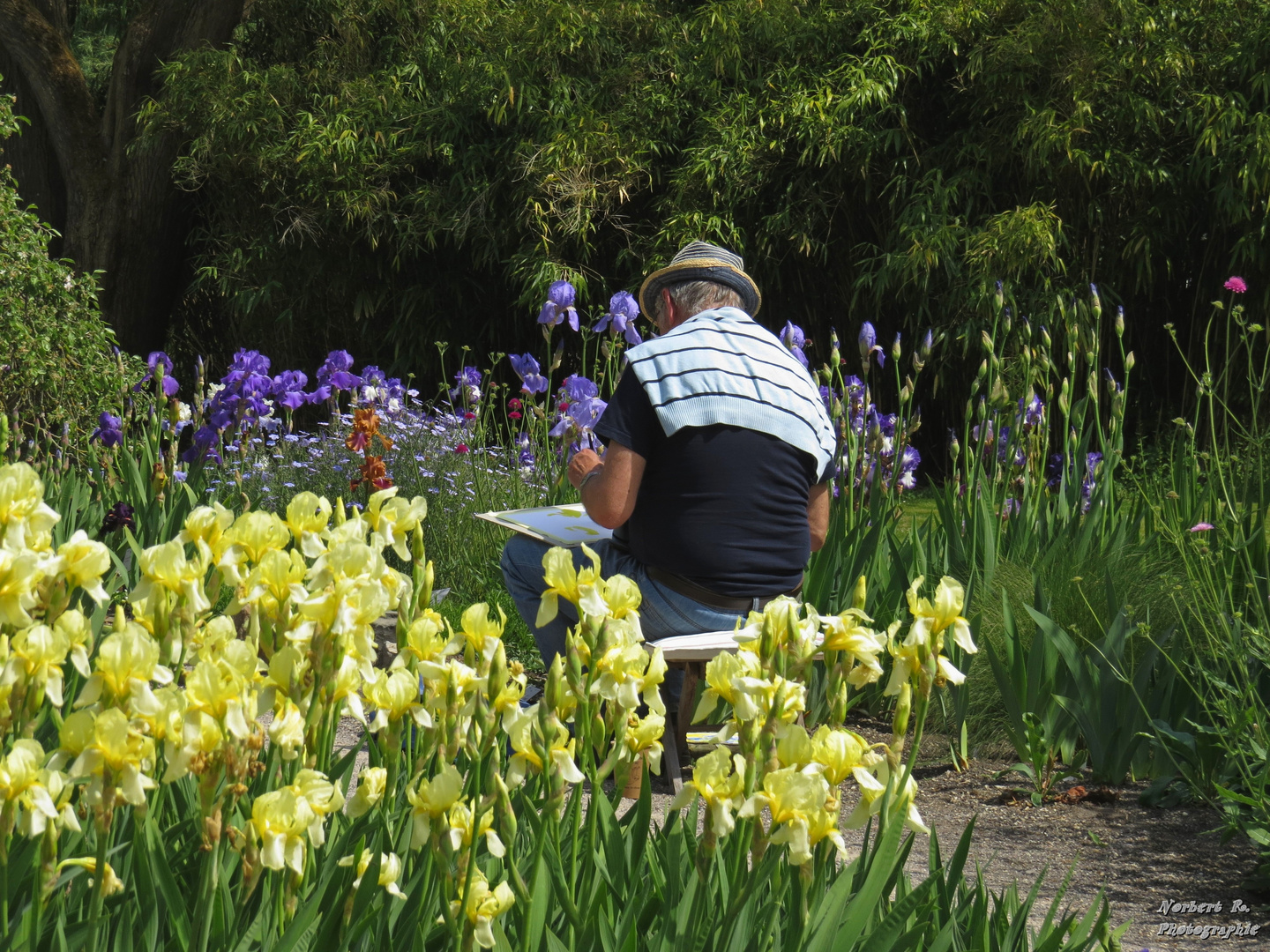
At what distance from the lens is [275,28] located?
8.32m

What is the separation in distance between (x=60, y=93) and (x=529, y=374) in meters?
6.98

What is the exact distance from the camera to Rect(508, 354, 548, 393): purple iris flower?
3.85 m

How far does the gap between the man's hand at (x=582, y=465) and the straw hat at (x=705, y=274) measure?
1.41 feet

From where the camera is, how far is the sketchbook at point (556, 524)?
2.62 metres

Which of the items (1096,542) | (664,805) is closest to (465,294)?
(1096,542)

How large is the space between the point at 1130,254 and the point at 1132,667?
4138mm

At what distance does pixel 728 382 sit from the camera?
237 cm

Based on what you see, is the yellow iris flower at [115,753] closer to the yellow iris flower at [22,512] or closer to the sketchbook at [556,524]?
the yellow iris flower at [22,512]

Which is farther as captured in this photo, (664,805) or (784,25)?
(784,25)

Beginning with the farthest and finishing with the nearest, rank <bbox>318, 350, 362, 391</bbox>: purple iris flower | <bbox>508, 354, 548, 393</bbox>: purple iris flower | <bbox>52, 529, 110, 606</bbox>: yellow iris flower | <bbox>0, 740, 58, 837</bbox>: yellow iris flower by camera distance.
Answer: <bbox>318, 350, 362, 391</bbox>: purple iris flower, <bbox>508, 354, 548, 393</bbox>: purple iris flower, <bbox>52, 529, 110, 606</bbox>: yellow iris flower, <bbox>0, 740, 58, 837</bbox>: yellow iris flower

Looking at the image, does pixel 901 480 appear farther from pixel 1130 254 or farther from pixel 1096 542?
pixel 1130 254

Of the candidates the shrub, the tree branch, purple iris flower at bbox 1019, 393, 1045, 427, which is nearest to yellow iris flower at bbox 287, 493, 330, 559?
purple iris flower at bbox 1019, 393, 1045, 427

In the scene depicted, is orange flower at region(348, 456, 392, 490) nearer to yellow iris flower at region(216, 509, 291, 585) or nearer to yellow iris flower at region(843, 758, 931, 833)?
yellow iris flower at region(216, 509, 291, 585)

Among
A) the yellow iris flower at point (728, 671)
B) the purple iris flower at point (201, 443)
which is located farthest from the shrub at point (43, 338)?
the yellow iris flower at point (728, 671)
